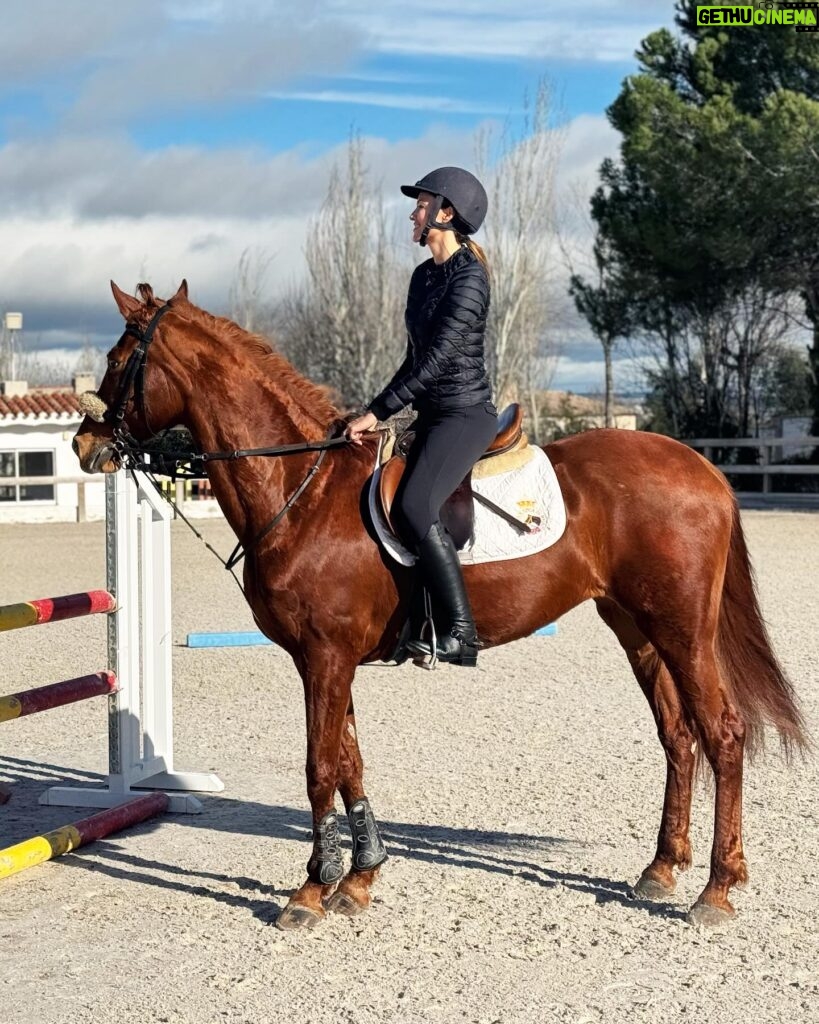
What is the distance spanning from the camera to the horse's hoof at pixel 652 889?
16.3ft

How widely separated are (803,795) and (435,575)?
2.85 m

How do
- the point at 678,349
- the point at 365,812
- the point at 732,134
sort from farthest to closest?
1. the point at 678,349
2. the point at 732,134
3. the point at 365,812

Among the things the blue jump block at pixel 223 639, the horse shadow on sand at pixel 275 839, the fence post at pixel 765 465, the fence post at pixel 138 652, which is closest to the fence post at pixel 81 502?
the fence post at pixel 765 465

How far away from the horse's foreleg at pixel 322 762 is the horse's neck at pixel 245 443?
65 cm

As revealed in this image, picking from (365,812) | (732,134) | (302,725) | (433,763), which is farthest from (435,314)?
(732,134)

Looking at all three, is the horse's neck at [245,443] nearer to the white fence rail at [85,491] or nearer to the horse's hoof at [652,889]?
the horse's hoof at [652,889]

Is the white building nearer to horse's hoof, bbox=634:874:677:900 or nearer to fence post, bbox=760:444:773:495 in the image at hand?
fence post, bbox=760:444:773:495

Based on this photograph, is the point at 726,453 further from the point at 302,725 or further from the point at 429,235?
the point at 429,235

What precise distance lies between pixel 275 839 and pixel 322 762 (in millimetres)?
1247

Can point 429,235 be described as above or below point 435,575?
above

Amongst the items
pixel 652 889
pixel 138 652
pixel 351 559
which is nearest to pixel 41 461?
pixel 138 652

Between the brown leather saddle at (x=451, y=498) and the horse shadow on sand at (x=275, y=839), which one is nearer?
the brown leather saddle at (x=451, y=498)

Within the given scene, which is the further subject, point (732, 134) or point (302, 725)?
point (732, 134)

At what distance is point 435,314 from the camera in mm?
4828
